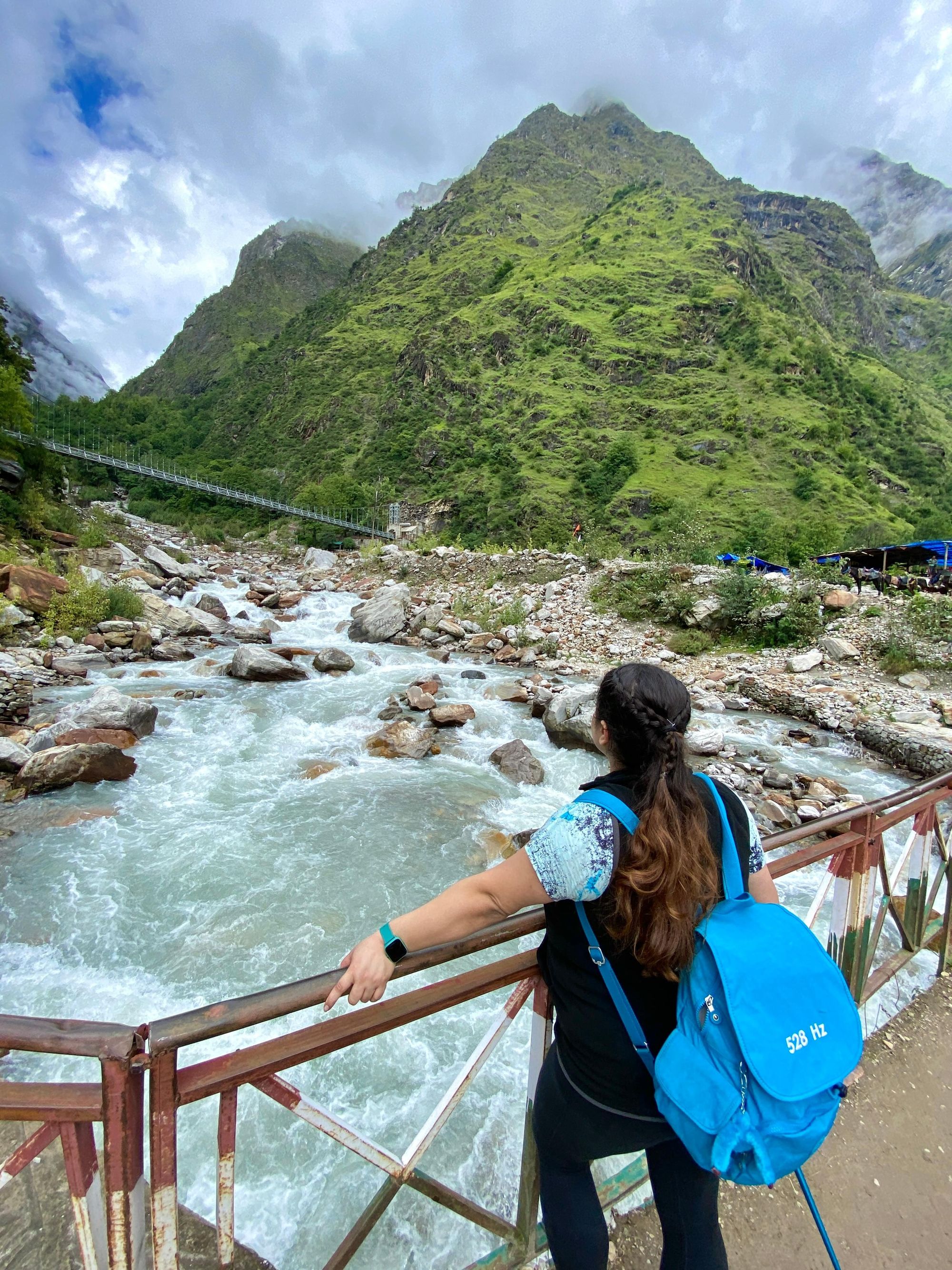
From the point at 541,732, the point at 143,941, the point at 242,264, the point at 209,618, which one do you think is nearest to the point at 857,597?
the point at 541,732

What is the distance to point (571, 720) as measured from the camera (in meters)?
8.55

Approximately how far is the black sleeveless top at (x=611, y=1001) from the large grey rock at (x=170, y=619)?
1505 cm

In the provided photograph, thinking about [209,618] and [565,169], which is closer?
[209,618]

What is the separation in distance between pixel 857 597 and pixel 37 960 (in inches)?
596

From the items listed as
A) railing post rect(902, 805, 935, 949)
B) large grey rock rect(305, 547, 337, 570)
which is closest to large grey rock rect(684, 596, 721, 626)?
railing post rect(902, 805, 935, 949)

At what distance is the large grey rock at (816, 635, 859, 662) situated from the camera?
435 inches

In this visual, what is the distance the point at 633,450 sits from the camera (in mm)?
40656

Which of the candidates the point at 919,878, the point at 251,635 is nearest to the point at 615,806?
the point at 919,878

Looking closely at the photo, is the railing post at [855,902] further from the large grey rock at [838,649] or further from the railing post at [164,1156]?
the large grey rock at [838,649]

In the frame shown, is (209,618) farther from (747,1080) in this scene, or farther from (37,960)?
(747,1080)

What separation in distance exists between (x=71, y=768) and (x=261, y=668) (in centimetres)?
471

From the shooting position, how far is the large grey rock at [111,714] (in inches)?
302

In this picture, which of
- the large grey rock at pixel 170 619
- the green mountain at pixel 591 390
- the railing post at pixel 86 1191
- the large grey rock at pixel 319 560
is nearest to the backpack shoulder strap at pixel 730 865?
the railing post at pixel 86 1191

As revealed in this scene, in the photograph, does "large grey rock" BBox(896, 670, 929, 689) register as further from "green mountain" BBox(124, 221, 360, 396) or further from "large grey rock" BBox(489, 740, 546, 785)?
"green mountain" BBox(124, 221, 360, 396)
